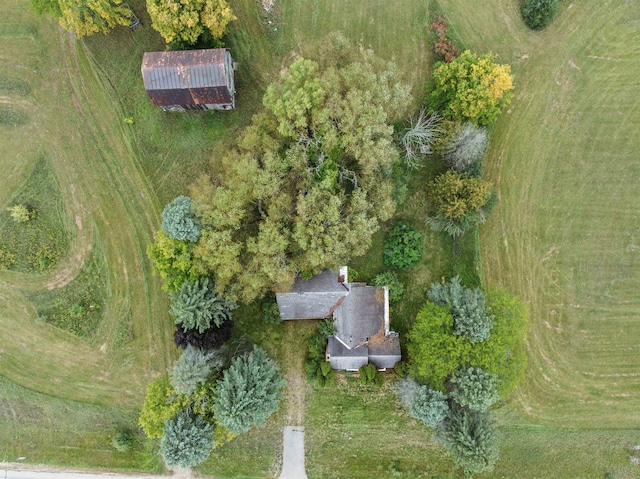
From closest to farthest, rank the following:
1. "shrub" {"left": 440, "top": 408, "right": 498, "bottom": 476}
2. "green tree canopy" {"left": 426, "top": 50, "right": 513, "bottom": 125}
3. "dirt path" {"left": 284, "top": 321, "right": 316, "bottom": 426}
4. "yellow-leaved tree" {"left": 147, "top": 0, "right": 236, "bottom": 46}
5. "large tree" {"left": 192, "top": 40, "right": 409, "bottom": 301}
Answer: "large tree" {"left": 192, "top": 40, "right": 409, "bottom": 301}
"shrub" {"left": 440, "top": 408, "right": 498, "bottom": 476}
"yellow-leaved tree" {"left": 147, "top": 0, "right": 236, "bottom": 46}
"green tree canopy" {"left": 426, "top": 50, "right": 513, "bottom": 125}
"dirt path" {"left": 284, "top": 321, "right": 316, "bottom": 426}

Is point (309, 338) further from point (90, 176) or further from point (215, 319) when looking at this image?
point (90, 176)

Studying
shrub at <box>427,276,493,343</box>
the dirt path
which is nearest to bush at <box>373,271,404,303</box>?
shrub at <box>427,276,493,343</box>

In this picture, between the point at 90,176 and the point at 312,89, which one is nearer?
the point at 312,89

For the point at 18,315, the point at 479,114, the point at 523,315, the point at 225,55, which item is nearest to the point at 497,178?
the point at 479,114

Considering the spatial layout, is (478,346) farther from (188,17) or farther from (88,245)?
(88,245)

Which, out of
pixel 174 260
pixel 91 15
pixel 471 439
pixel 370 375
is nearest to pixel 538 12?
pixel 370 375

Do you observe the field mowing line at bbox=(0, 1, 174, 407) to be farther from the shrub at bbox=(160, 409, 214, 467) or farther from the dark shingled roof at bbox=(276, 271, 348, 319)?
the dark shingled roof at bbox=(276, 271, 348, 319)
